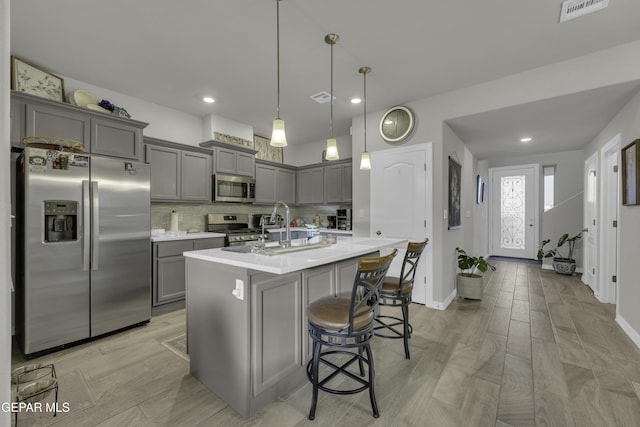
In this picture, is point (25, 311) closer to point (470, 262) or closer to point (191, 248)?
point (191, 248)

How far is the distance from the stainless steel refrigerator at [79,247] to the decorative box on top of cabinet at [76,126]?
357 mm

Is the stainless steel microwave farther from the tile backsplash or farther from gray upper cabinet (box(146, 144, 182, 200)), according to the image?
gray upper cabinet (box(146, 144, 182, 200))

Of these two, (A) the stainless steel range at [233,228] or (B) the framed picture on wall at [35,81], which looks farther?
(A) the stainless steel range at [233,228]

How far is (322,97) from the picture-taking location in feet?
11.8

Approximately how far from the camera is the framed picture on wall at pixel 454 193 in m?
3.82

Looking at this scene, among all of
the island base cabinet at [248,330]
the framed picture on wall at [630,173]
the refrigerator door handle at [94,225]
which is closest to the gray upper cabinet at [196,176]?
the refrigerator door handle at [94,225]

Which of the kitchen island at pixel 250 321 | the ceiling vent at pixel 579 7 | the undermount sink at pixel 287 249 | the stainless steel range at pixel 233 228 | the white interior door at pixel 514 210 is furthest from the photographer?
the white interior door at pixel 514 210

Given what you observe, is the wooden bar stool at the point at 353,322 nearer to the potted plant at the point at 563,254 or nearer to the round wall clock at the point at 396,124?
the round wall clock at the point at 396,124

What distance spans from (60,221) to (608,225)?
610 cm

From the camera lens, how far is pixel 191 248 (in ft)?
11.6

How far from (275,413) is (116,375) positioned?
1.32 meters

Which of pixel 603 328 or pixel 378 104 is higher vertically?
pixel 378 104

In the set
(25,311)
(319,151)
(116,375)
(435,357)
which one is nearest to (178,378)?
(116,375)

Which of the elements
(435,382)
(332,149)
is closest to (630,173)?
(435,382)
